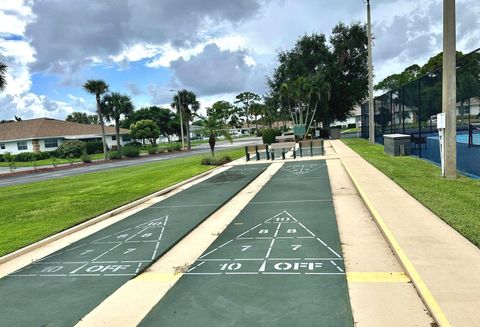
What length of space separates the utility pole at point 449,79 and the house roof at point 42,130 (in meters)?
57.6

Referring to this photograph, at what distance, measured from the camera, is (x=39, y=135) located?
57.7 metres

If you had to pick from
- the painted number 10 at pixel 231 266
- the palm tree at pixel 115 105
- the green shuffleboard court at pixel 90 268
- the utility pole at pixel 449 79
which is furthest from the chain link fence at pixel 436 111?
the palm tree at pixel 115 105

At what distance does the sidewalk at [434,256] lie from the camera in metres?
4.28

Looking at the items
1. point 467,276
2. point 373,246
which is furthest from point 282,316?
point 373,246

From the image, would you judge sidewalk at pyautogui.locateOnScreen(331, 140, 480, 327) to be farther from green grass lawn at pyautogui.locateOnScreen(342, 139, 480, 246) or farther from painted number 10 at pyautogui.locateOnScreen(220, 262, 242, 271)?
painted number 10 at pyautogui.locateOnScreen(220, 262, 242, 271)

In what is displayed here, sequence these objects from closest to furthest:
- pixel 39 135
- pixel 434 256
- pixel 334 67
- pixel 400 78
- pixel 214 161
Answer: pixel 434 256, pixel 214 161, pixel 334 67, pixel 39 135, pixel 400 78

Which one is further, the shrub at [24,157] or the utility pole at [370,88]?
the shrub at [24,157]

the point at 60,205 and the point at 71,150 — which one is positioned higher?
the point at 71,150

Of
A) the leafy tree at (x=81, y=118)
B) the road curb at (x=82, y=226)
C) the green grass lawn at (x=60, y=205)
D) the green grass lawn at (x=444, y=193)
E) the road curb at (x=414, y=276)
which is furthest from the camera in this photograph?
the leafy tree at (x=81, y=118)

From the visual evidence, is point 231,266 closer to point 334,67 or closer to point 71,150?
point 334,67

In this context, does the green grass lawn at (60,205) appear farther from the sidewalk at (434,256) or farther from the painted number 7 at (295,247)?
the sidewalk at (434,256)

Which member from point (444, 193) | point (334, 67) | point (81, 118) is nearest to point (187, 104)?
point (334, 67)

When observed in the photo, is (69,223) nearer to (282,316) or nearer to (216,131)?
(282,316)

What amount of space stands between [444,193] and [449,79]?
3.80 metres
